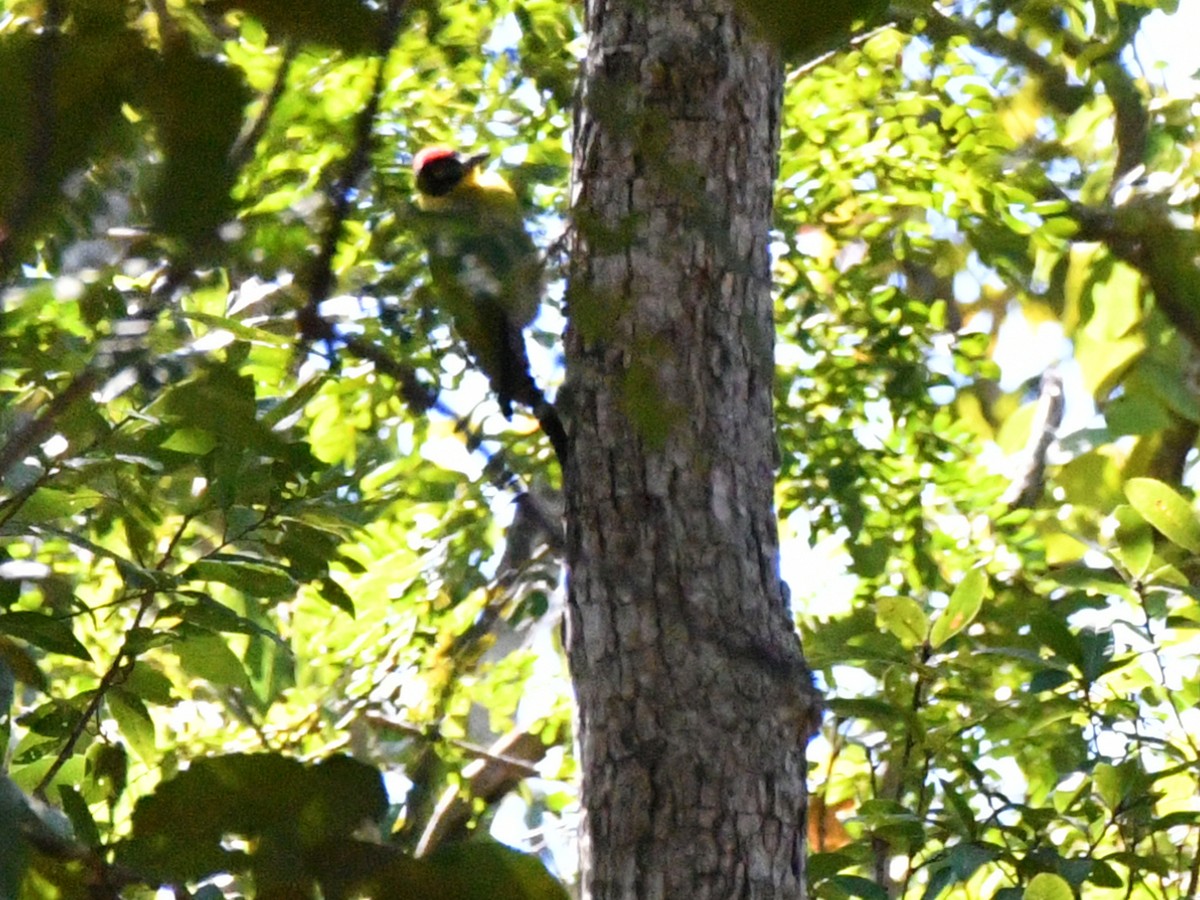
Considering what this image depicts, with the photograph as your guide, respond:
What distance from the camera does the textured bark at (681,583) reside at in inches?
68.8

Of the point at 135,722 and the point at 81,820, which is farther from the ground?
the point at 135,722

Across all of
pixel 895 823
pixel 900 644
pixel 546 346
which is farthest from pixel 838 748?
pixel 546 346

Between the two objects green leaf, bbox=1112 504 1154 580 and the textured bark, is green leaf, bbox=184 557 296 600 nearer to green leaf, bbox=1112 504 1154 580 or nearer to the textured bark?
the textured bark

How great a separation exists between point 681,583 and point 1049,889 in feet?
1.82

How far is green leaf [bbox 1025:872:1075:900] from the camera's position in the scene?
1.74 m

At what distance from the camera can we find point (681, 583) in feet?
5.80

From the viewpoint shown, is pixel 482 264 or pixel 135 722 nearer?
pixel 482 264

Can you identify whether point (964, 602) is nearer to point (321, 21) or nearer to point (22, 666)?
point (22, 666)

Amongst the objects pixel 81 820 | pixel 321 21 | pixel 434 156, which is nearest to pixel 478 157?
pixel 434 156

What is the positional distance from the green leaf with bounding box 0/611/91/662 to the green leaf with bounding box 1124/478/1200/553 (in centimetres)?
152

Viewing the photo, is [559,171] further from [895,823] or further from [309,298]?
[895,823]

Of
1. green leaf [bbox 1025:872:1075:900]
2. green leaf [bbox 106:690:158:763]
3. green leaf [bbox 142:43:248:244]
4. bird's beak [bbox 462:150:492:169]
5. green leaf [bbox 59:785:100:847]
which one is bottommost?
green leaf [bbox 59:785:100:847]

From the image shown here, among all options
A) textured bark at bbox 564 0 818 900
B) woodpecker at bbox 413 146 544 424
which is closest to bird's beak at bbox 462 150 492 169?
textured bark at bbox 564 0 818 900

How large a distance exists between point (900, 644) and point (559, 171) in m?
1.72
